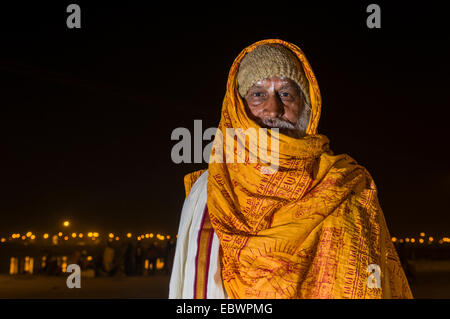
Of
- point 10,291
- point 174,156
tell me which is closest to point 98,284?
point 10,291

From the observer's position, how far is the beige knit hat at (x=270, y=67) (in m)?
2.34

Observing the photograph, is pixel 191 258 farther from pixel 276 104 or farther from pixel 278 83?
pixel 278 83

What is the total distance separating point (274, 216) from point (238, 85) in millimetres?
823

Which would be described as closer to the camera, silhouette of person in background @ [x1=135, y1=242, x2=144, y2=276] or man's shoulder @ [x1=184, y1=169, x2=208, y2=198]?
man's shoulder @ [x1=184, y1=169, x2=208, y2=198]

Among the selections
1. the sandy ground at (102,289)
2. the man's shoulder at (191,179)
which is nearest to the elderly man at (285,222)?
the man's shoulder at (191,179)

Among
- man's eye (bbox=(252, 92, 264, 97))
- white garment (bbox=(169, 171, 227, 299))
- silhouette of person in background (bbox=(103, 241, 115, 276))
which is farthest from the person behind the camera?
silhouette of person in background (bbox=(103, 241, 115, 276))

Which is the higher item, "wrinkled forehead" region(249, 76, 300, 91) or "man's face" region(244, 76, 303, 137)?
"wrinkled forehead" region(249, 76, 300, 91)

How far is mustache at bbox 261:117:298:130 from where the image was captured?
2.21 metres

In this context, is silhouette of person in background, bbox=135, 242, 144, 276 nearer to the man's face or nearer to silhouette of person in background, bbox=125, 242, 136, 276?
silhouette of person in background, bbox=125, 242, 136, 276

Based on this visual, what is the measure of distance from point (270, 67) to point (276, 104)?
0.73ft

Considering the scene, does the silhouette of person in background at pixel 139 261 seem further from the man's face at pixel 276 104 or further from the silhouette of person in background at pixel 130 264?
the man's face at pixel 276 104

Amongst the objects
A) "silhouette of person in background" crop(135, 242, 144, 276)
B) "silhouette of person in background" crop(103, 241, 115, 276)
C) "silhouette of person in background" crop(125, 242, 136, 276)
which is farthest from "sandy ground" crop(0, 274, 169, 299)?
"silhouette of person in background" crop(135, 242, 144, 276)

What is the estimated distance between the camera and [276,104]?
2.24m

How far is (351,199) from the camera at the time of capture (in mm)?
1983
